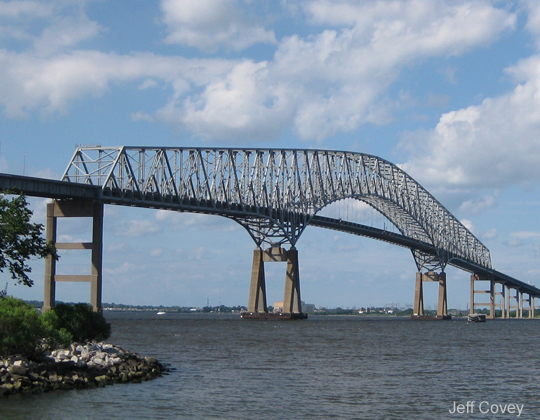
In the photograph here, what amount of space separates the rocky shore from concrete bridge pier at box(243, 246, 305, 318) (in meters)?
72.4

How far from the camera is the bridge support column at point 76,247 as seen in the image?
236 ft

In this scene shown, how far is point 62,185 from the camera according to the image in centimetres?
7594

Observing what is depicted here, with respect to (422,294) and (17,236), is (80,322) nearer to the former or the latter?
(17,236)

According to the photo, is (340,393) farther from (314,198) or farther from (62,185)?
(314,198)

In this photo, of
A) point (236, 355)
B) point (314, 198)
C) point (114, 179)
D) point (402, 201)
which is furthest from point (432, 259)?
point (236, 355)

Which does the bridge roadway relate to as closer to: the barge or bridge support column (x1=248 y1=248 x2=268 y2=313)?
bridge support column (x1=248 y1=248 x2=268 y2=313)

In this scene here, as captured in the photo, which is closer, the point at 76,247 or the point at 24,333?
the point at 24,333

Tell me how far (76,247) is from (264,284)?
4132cm

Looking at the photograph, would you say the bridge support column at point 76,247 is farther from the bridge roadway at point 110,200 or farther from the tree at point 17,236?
the tree at point 17,236

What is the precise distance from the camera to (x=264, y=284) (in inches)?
4380

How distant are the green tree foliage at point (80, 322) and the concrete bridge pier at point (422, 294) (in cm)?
12736

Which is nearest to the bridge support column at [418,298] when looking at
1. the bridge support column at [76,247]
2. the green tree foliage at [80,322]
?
the bridge support column at [76,247]

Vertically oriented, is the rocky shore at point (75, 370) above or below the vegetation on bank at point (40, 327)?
below

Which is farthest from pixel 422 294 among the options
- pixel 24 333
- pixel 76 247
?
pixel 24 333
